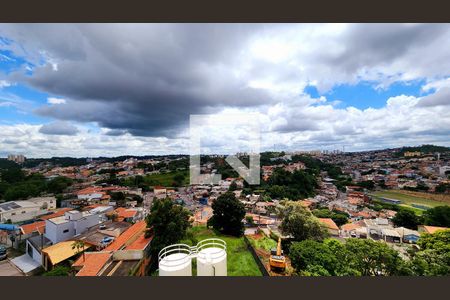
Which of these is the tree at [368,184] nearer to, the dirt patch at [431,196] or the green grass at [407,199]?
the green grass at [407,199]

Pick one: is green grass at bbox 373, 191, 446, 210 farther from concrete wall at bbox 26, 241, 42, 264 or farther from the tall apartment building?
the tall apartment building

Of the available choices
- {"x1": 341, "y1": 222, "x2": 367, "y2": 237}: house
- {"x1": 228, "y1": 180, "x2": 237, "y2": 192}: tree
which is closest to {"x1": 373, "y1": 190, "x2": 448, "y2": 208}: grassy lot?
{"x1": 341, "y1": 222, "x2": 367, "y2": 237}: house

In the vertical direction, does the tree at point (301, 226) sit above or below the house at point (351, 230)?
above

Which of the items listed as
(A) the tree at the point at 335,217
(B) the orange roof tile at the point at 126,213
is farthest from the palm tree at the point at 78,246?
(A) the tree at the point at 335,217

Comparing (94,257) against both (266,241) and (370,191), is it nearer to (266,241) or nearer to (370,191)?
(266,241)

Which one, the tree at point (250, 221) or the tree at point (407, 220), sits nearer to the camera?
the tree at point (407, 220)

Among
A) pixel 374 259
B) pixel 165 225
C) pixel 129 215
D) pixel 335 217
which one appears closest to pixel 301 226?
pixel 374 259
